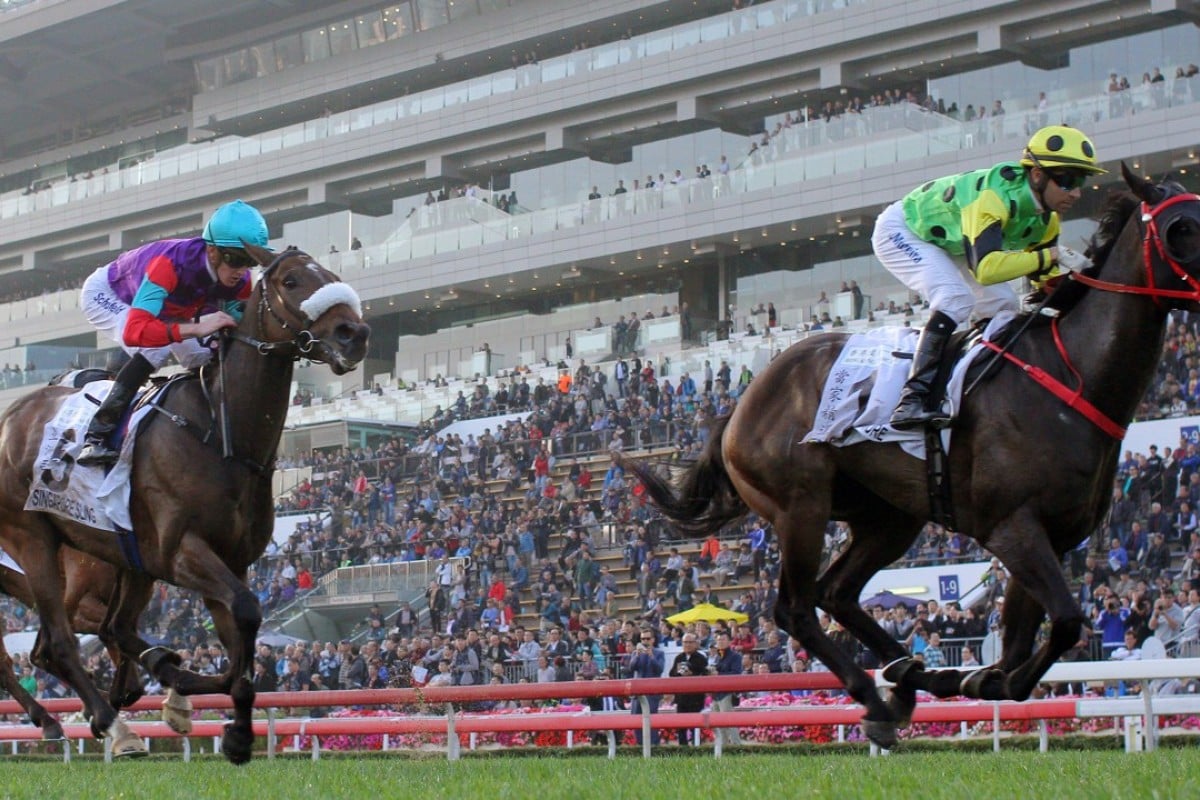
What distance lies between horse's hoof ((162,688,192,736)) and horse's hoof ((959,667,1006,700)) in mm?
3555

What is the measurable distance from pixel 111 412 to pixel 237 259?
974mm

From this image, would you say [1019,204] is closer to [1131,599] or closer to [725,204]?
[1131,599]

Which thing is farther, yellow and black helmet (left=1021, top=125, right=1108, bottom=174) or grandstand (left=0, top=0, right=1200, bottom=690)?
grandstand (left=0, top=0, right=1200, bottom=690)

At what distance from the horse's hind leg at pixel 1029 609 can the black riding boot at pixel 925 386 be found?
0.64 meters

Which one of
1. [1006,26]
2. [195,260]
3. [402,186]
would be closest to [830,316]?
[1006,26]

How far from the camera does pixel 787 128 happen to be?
33094 mm

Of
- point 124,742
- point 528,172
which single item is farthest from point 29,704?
point 528,172

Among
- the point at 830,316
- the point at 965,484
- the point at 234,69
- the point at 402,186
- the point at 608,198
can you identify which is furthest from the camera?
the point at 234,69

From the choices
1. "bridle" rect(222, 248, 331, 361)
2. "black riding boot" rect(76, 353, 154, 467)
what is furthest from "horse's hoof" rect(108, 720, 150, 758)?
"bridle" rect(222, 248, 331, 361)

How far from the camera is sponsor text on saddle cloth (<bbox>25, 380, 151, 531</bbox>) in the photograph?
7848 millimetres

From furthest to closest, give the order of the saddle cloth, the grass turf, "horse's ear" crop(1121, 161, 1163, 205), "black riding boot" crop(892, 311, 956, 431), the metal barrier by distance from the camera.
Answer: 1. the saddle cloth
2. the metal barrier
3. "black riding boot" crop(892, 311, 956, 431)
4. "horse's ear" crop(1121, 161, 1163, 205)
5. the grass turf

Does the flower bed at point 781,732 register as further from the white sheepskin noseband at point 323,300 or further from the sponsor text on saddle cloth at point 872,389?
the white sheepskin noseband at point 323,300

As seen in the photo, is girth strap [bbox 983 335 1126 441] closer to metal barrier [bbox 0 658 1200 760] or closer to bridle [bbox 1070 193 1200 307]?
bridle [bbox 1070 193 1200 307]

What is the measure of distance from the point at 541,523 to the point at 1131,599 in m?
11.5
